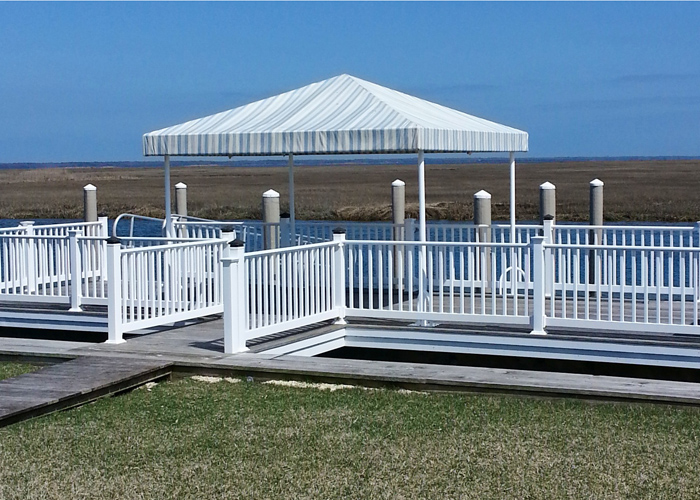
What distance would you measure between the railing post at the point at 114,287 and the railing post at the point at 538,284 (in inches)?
155

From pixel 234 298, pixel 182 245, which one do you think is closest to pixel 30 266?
pixel 182 245

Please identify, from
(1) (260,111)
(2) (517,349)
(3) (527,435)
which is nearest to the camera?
(3) (527,435)

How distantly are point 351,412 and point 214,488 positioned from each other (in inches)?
78.4

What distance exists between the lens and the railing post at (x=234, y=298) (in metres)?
9.76

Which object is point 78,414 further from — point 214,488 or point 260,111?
point 260,111

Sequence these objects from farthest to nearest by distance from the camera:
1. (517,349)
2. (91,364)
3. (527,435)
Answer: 1. (517,349)
2. (91,364)
3. (527,435)

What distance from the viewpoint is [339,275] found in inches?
445

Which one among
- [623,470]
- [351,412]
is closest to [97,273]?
[351,412]

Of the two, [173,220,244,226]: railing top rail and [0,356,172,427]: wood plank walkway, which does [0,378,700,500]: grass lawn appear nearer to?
[0,356,172,427]: wood plank walkway

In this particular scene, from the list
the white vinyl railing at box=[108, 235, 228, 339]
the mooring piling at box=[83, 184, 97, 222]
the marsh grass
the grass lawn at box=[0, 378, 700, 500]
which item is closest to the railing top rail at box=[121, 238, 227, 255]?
the white vinyl railing at box=[108, 235, 228, 339]

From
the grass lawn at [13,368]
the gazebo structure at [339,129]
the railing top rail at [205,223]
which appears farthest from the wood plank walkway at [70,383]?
the railing top rail at [205,223]

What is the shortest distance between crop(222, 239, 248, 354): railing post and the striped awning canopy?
2.02 metres

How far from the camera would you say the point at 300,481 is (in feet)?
20.6

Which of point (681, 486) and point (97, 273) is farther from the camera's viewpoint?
point (97, 273)
